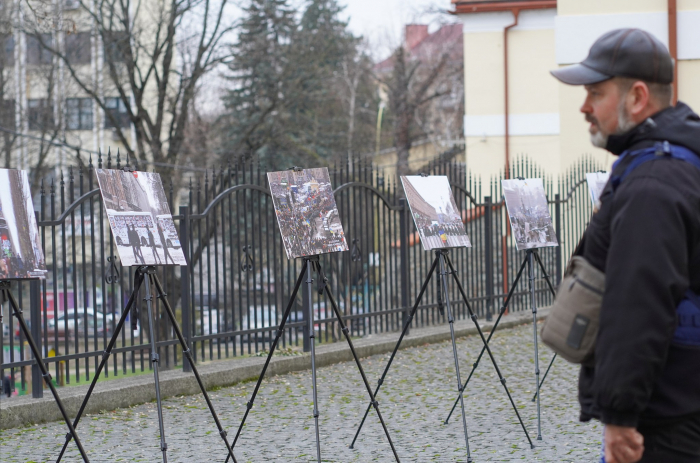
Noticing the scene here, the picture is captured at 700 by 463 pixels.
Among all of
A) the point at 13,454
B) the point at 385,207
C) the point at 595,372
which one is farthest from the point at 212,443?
the point at 385,207

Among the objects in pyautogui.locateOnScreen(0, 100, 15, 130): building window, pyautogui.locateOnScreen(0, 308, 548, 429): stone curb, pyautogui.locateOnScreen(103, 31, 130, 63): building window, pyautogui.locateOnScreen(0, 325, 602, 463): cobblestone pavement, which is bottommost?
pyautogui.locateOnScreen(0, 325, 602, 463): cobblestone pavement

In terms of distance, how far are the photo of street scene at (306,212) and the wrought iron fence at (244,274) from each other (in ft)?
2.18

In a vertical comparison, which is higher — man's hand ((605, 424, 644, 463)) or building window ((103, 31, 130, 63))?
building window ((103, 31, 130, 63))

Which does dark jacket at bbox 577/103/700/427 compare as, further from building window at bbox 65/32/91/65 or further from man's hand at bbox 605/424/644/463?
building window at bbox 65/32/91/65

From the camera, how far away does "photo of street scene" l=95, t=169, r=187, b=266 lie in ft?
17.1

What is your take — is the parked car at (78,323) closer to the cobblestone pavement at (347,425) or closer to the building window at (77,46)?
the cobblestone pavement at (347,425)

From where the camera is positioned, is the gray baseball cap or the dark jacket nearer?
the dark jacket

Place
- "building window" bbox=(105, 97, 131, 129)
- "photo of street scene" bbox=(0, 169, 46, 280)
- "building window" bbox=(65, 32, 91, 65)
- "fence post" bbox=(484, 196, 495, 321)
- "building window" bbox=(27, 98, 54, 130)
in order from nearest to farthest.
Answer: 1. "photo of street scene" bbox=(0, 169, 46, 280)
2. "fence post" bbox=(484, 196, 495, 321)
3. "building window" bbox=(105, 97, 131, 129)
4. "building window" bbox=(27, 98, 54, 130)
5. "building window" bbox=(65, 32, 91, 65)

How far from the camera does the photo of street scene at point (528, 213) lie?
23.9ft

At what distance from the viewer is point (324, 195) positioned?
6.22 meters

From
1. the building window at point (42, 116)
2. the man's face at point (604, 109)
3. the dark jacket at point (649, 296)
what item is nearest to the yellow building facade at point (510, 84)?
the building window at point (42, 116)

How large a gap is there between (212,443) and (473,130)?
748 inches

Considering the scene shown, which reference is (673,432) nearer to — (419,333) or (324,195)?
(324,195)

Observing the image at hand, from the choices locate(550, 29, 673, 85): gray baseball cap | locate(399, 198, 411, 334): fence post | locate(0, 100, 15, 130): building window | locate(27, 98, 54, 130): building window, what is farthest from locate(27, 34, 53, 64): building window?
locate(550, 29, 673, 85): gray baseball cap
